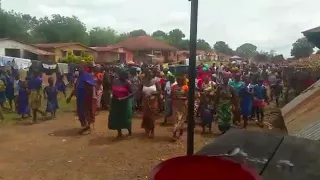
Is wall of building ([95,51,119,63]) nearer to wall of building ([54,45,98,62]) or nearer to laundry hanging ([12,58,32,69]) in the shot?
wall of building ([54,45,98,62])

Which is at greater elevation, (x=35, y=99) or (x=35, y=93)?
(x=35, y=93)

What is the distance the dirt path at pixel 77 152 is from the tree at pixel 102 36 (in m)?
61.3

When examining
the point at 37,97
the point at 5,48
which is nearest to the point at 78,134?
the point at 37,97

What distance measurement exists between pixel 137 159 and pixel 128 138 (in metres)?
1.67

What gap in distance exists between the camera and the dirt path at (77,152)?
6090 millimetres

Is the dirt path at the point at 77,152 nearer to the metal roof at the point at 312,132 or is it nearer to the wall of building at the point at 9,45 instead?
the metal roof at the point at 312,132

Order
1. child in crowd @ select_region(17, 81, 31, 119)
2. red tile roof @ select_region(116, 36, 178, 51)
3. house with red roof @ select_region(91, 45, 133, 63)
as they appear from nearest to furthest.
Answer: child in crowd @ select_region(17, 81, 31, 119), house with red roof @ select_region(91, 45, 133, 63), red tile roof @ select_region(116, 36, 178, 51)

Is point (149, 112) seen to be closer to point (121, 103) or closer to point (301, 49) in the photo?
point (121, 103)

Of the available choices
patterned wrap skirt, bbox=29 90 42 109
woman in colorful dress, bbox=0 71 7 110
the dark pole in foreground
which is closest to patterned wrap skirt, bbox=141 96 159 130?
patterned wrap skirt, bbox=29 90 42 109

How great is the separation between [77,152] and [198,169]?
231 inches

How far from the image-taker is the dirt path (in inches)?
240

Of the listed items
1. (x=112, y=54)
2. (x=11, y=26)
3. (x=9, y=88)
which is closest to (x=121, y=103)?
(x=9, y=88)

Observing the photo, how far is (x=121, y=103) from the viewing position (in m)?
8.38

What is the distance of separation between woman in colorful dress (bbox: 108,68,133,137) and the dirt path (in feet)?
1.31
